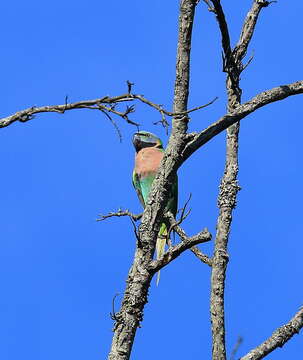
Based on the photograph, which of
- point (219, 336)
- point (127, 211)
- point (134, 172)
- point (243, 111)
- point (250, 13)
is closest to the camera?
point (243, 111)

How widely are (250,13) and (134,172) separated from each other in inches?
131

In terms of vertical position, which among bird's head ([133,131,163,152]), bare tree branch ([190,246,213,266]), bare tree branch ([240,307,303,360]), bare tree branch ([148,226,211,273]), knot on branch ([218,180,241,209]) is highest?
bird's head ([133,131,163,152])

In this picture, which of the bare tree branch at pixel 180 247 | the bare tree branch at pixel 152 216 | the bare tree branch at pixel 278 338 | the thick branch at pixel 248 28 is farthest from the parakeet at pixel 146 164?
the bare tree branch at pixel 180 247

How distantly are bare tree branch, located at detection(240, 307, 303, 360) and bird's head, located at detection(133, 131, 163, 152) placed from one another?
516cm

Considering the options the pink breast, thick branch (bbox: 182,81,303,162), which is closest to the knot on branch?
thick branch (bbox: 182,81,303,162)

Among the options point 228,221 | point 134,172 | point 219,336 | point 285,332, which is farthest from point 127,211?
point 134,172

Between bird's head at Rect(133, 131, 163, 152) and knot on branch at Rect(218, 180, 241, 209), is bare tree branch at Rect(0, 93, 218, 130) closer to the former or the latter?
knot on branch at Rect(218, 180, 241, 209)

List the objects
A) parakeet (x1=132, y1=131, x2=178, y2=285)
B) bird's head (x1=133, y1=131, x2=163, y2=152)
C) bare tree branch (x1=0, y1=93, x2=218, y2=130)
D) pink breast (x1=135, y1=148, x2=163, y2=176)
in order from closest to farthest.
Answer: bare tree branch (x1=0, y1=93, x2=218, y2=130) → parakeet (x1=132, y1=131, x2=178, y2=285) → pink breast (x1=135, y1=148, x2=163, y2=176) → bird's head (x1=133, y1=131, x2=163, y2=152)

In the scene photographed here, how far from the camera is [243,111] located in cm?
459

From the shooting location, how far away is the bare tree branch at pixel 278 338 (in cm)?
453

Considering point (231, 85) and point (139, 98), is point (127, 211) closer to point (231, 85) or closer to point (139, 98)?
point (231, 85)

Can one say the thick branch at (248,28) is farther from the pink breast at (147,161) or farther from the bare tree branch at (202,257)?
the pink breast at (147,161)

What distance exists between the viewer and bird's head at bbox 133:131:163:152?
9.80m

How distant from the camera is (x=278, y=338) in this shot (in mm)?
4664
